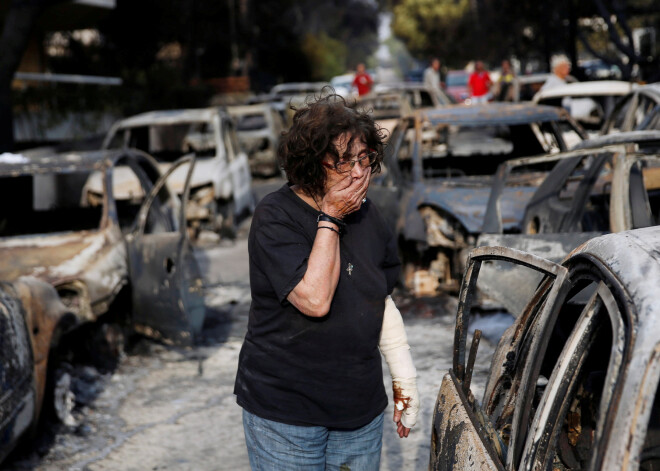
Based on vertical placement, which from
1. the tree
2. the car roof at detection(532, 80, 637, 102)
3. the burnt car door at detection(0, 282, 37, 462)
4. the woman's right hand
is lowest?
the burnt car door at detection(0, 282, 37, 462)

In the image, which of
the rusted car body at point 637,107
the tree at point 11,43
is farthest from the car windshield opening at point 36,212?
the tree at point 11,43

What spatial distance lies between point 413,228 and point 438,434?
485 cm

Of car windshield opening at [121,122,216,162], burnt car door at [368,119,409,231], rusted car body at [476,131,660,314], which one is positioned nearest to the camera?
rusted car body at [476,131,660,314]

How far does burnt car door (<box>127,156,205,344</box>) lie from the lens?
6270mm

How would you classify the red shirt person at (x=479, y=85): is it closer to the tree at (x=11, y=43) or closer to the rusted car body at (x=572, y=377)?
the tree at (x=11, y=43)

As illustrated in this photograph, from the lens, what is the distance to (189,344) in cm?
629

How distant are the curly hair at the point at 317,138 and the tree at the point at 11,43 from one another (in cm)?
1343

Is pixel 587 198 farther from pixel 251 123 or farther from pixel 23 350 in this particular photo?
pixel 251 123

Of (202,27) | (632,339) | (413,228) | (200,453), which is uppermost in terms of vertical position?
(202,27)

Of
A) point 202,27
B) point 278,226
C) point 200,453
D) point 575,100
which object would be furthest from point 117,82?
point 278,226

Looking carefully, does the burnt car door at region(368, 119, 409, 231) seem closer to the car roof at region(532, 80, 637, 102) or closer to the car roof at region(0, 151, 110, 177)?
the car roof at region(0, 151, 110, 177)

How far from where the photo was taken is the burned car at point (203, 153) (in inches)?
450

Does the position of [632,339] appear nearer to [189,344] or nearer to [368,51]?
[189,344]

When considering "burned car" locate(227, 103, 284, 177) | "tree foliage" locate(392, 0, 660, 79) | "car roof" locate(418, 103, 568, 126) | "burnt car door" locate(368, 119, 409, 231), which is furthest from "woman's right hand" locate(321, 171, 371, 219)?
"tree foliage" locate(392, 0, 660, 79)
